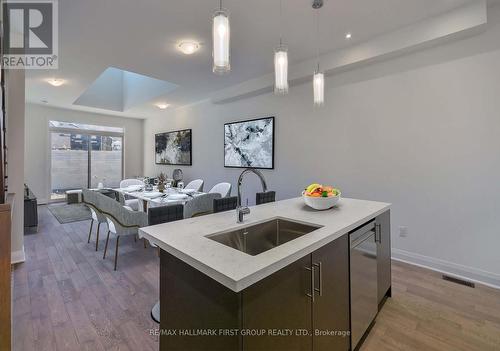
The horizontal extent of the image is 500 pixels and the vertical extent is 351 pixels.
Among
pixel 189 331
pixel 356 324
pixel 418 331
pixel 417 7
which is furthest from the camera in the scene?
pixel 417 7

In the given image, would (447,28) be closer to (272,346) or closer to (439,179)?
(439,179)

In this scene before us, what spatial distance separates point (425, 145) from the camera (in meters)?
2.69

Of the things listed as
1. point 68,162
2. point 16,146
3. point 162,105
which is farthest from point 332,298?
point 68,162

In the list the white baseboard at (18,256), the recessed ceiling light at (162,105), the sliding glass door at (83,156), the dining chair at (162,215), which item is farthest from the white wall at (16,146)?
the sliding glass door at (83,156)

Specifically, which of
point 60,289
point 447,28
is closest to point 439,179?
point 447,28

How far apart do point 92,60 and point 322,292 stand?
4024mm

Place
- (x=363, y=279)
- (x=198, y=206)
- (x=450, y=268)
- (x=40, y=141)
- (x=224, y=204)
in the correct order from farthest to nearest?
(x=40, y=141), (x=198, y=206), (x=450, y=268), (x=224, y=204), (x=363, y=279)

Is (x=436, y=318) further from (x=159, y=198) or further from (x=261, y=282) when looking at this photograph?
(x=159, y=198)

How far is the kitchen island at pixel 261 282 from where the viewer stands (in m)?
Result: 0.91

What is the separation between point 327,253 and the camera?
1.28 meters

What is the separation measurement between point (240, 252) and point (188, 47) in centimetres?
282

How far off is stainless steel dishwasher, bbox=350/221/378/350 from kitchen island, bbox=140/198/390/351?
0.05 ft

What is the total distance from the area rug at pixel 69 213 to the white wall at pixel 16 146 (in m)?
1.93

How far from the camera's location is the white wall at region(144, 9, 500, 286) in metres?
2.37
